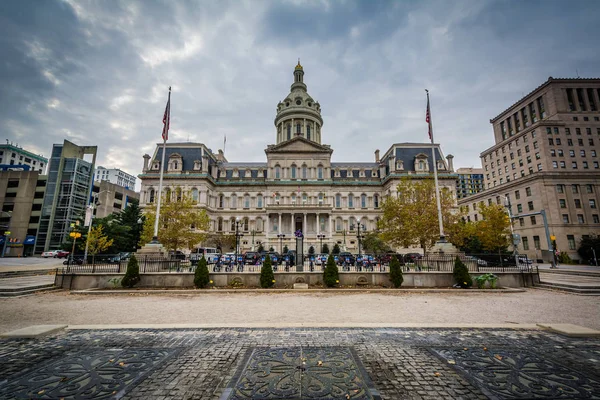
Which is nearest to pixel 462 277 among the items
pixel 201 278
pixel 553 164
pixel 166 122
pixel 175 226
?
pixel 201 278

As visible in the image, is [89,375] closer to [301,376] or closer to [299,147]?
[301,376]

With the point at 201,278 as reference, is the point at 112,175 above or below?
above

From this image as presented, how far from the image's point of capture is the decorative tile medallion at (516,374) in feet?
11.6

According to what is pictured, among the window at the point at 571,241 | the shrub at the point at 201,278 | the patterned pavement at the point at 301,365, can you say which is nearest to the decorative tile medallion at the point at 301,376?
the patterned pavement at the point at 301,365

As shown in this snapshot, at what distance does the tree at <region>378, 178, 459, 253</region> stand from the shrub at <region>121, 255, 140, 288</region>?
2308 centimetres

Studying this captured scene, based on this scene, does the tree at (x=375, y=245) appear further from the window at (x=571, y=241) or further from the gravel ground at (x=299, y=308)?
the window at (x=571, y=241)

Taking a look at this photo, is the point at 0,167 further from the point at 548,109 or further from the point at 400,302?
the point at 548,109

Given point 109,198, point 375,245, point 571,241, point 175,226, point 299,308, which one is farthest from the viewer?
point 109,198

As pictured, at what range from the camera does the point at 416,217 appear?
26.6 m

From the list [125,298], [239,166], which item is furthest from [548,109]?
[125,298]

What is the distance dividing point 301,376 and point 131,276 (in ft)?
50.0

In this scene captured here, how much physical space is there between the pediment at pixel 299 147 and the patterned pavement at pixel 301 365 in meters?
47.8

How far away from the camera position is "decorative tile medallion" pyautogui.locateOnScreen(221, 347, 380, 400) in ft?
11.6

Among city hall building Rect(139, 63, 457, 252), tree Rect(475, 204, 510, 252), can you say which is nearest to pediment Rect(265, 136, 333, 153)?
city hall building Rect(139, 63, 457, 252)
